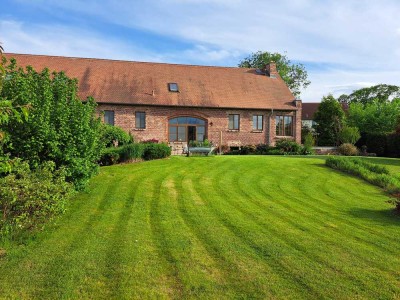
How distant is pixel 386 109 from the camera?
36.3 m

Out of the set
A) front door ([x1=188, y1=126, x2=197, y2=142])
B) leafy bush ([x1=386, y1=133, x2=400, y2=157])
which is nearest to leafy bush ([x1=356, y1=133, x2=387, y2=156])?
leafy bush ([x1=386, y1=133, x2=400, y2=157])

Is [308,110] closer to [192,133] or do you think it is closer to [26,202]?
[192,133]

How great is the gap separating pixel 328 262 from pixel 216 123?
22.7 metres

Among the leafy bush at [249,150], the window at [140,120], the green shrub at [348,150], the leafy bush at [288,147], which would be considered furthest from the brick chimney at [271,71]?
the window at [140,120]

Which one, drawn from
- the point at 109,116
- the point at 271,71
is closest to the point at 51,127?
the point at 109,116

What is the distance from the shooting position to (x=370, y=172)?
47.3 feet

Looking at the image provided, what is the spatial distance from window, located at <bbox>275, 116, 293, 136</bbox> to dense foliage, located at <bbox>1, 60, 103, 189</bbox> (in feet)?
72.4

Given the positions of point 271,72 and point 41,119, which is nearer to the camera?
point 41,119

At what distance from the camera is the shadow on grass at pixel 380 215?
26.0 feet

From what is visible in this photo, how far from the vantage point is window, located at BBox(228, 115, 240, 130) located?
28.2 meters

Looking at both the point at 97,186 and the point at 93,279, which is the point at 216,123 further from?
the point at 93,279

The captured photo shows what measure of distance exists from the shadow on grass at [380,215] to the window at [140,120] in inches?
761

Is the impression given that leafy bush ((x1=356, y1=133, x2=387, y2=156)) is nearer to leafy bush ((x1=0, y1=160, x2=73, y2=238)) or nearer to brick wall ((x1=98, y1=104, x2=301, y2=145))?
brick wall ((x1=98, y1=104, x2=301, y2=145))

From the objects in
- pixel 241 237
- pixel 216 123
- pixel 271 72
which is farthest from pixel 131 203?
pixel 271 72
